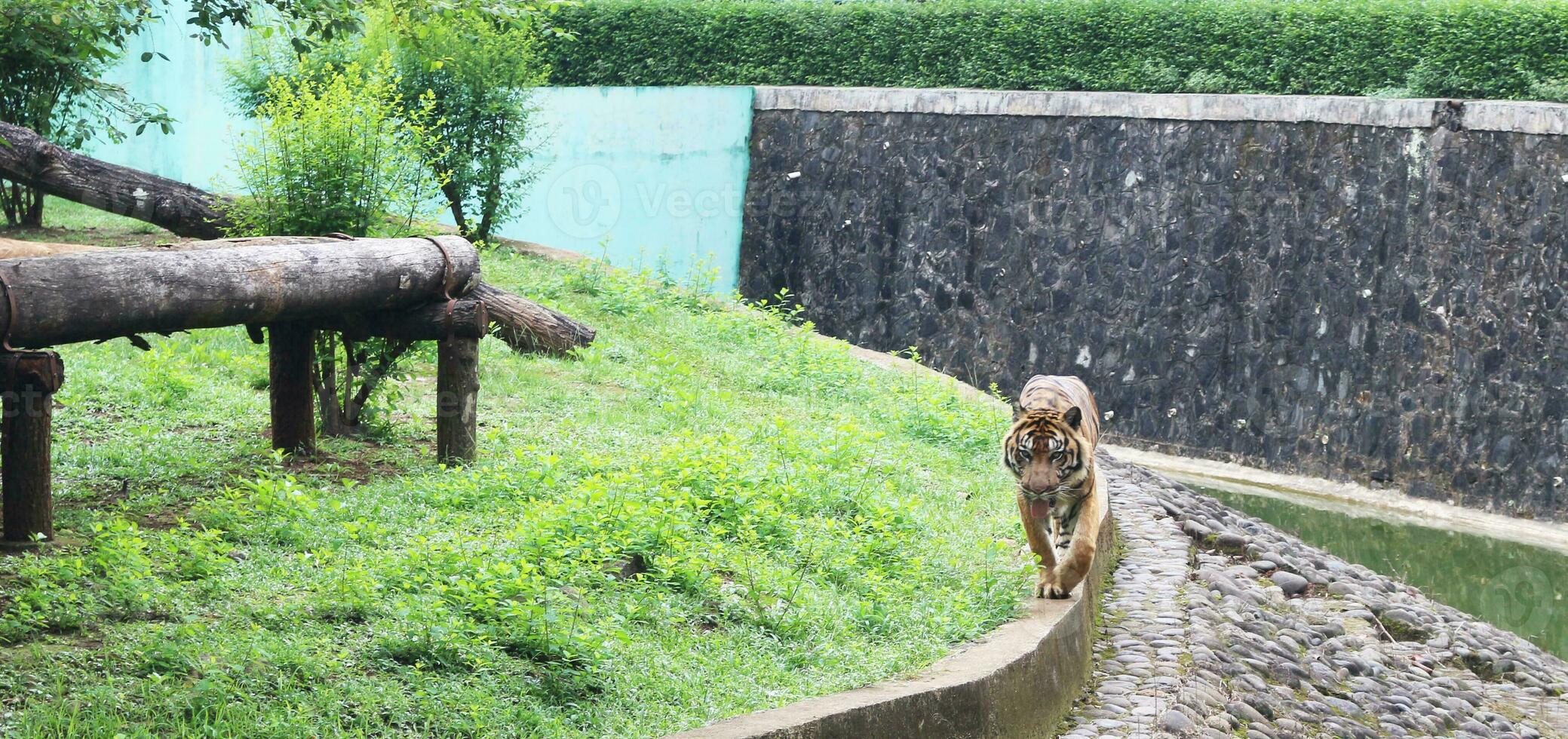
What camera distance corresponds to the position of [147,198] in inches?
399

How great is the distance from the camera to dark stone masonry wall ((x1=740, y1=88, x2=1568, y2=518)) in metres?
12.4

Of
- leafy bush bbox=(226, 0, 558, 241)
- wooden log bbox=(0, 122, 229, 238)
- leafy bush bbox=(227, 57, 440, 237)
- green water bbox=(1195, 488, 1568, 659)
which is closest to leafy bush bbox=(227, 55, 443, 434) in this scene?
leafy bush bbox=(227, 57, 440, 237)

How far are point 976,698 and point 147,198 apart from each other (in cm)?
760

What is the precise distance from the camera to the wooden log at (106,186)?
971 cm

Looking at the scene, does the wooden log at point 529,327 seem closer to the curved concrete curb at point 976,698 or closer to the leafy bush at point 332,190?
the leafy bush at point 332,190

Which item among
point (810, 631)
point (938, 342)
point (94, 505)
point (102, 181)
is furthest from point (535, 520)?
point (938, 342)

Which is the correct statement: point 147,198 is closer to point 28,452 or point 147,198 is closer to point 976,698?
point 28,452

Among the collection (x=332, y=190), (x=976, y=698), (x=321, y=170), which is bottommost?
(x=976, y=698)

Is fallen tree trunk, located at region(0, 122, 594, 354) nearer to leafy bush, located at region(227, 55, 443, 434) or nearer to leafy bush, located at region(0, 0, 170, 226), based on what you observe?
leafy bush, located at region(0, 0, 170, 226)

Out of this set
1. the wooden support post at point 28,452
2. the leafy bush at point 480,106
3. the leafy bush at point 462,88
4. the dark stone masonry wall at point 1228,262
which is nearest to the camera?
the wooden support post at point 28,452

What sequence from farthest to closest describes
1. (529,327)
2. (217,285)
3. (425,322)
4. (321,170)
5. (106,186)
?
(529,327), (106,186), (321,170), (425,322), (217,285)

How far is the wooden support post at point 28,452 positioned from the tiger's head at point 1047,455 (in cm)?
377

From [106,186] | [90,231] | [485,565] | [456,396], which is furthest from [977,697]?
[90,231]

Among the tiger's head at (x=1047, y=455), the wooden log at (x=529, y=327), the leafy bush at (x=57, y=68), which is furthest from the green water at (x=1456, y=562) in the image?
the leafy bush at (x=57, y=68)
